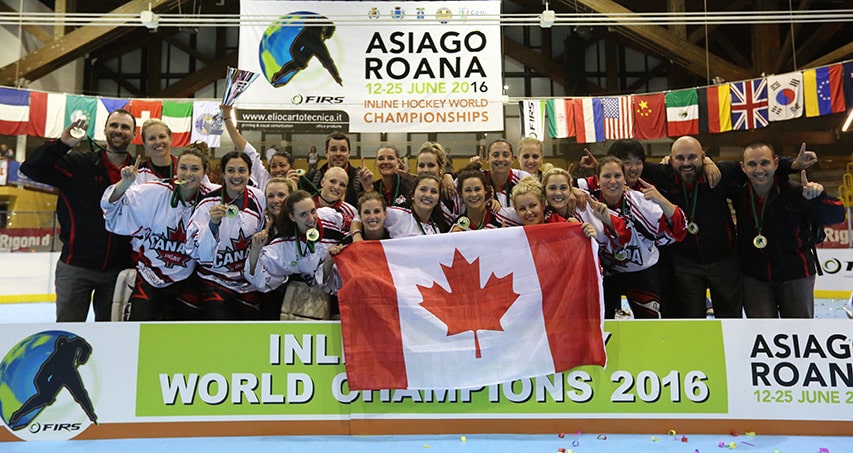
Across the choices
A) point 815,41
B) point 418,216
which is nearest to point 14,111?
point 418,216

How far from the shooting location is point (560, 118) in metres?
11.7

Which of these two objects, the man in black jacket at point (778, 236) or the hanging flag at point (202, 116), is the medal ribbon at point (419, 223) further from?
the hanging flag at point (202, 116)

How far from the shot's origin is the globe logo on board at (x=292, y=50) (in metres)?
9.35

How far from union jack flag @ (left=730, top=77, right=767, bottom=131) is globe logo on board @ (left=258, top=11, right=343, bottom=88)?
319 inches

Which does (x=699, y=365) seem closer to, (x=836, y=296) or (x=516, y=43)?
(x=836, y=296)

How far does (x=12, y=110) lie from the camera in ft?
37.0

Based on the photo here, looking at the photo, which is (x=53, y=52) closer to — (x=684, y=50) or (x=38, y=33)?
(x=38, y=33)

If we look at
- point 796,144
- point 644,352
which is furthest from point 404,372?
point 796,144

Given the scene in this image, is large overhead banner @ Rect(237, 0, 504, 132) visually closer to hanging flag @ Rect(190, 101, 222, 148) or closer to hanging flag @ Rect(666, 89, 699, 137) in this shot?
hanging flag @ Rect(190, 101, 222, 148)

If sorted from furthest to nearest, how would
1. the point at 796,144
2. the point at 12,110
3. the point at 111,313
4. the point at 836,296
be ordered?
the point at 796,144 < the point at 12,110 < the point at 836,296 < the point at 111,313

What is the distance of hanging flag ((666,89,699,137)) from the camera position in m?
11.5

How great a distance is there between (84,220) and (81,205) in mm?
101

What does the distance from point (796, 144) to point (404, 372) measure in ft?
48.4

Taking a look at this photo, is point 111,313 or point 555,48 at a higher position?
point 555,48
